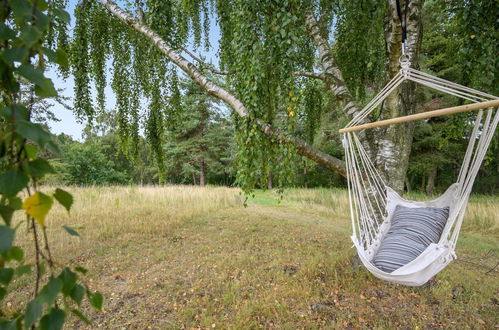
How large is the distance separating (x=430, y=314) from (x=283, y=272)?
95cm

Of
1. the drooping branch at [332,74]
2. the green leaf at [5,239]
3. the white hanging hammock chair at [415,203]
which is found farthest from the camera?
the drooping branch at [332,74]

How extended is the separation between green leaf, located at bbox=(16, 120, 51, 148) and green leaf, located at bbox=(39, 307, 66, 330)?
0.18m

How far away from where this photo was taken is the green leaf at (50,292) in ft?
0.86

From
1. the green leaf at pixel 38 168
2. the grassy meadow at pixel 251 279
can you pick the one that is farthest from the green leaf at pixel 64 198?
the grassy meadow at pixel 251 279

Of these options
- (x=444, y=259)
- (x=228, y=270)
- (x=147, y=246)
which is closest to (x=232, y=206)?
(x=147, y=246)

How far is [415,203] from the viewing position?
68.9 inches

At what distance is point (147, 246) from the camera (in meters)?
2.63

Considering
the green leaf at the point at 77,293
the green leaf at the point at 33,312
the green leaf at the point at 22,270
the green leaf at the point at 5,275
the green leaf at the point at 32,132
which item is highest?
the green leaf at the point at 32,132

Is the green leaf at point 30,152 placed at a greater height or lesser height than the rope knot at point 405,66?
lesser

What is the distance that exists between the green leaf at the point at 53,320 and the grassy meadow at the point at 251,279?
134 cm

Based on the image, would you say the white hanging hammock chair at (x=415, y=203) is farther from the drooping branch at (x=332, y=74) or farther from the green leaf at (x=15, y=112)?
the green leaf at (x=15, y=112)

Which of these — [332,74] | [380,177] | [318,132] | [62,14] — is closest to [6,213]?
[62,14]

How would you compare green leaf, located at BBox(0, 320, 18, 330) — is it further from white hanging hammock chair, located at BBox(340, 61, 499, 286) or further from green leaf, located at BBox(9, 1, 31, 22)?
white hanging hammock chair, located at BBox(340, 61, 499, 286)

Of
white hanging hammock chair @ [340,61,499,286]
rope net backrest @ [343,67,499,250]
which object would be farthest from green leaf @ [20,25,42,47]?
rope net backrest @ [343,67,499,250]
